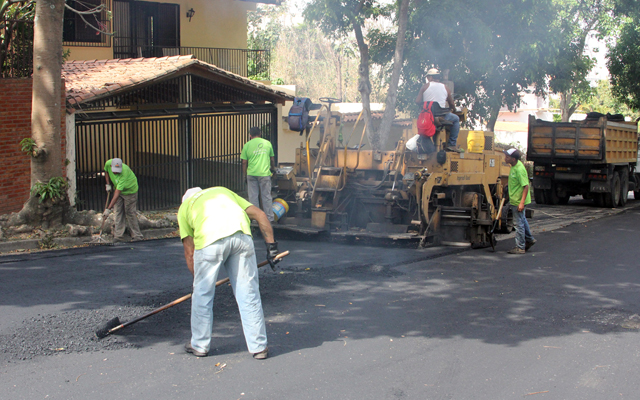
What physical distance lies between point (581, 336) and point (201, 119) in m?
10.4

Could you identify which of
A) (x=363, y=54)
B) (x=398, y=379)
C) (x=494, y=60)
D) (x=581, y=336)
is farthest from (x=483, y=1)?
(x=398, y=379)

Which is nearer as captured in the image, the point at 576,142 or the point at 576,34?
the point at 576,142

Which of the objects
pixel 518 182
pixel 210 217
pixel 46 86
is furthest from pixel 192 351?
pixel 46 86

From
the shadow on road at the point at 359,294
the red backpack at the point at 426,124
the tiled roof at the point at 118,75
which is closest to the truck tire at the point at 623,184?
the shadow on road at the point at 359,294

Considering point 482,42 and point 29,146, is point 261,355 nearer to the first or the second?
point 29,146

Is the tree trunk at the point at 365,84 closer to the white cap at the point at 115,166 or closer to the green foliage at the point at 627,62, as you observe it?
the white cap at the point at 115,166

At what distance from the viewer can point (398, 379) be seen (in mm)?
4531

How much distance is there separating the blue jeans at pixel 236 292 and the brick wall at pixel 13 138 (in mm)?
6976

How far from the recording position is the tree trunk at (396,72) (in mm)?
15367

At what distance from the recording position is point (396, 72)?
15.7 meters

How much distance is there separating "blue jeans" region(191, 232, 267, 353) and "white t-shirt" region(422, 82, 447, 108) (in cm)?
598

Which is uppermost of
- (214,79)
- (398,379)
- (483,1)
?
(483,1)

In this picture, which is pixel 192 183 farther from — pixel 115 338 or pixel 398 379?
pixel 398 379

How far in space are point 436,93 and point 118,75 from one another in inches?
283
